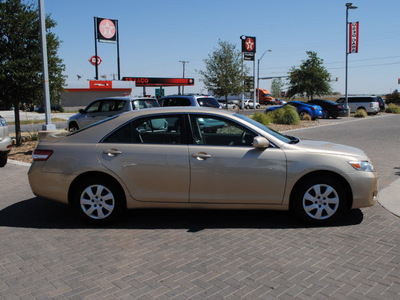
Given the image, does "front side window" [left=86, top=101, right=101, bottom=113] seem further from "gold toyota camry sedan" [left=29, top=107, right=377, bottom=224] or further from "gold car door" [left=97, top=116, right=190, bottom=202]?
"gold car door" [left=97, top=116, right=190, bottom=202]

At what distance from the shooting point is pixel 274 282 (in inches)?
141

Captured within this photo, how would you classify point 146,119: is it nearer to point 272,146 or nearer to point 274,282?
point 272,146

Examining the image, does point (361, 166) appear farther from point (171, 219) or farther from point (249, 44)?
point (249, 44)

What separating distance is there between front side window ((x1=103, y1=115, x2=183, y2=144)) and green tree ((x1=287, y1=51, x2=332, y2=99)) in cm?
4241

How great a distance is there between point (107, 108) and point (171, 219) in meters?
10.1

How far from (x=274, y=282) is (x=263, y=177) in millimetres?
1599

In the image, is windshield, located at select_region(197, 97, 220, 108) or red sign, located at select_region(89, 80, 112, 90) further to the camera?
red sign, located at select_region(89, 80, 112, 90)

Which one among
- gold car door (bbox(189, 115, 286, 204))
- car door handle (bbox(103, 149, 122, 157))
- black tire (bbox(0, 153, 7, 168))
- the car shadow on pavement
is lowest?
the car shadow on pavement

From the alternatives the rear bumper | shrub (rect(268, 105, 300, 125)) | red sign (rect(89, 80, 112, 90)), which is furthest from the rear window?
the rear bumper

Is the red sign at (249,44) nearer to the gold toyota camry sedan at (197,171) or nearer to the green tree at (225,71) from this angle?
the green tree at (225,71)

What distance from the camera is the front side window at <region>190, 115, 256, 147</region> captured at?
509cm

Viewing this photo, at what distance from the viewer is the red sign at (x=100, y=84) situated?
165 ft

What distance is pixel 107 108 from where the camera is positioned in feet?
48.3

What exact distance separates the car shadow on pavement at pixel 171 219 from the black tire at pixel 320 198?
210 millimetres
